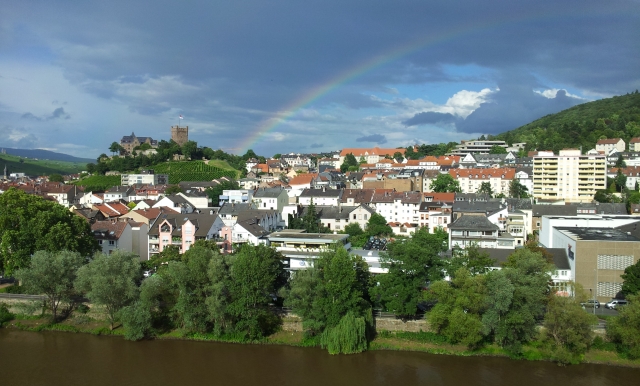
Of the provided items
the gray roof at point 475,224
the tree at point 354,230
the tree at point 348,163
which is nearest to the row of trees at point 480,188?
the tree at point 354,230

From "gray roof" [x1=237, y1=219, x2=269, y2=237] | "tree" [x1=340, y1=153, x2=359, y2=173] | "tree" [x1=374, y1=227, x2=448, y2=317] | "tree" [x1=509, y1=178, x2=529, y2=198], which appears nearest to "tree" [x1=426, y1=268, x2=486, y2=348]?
"tree" [x1=374, y1=227, x2=448, y2=317]

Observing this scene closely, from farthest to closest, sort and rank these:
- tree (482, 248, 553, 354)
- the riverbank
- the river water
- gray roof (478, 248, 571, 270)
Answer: gray roof (478, 248, 571, 270)
the riverbank
tree (482, 248, 553, 354)
the river water

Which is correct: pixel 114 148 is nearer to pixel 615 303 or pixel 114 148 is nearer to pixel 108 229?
pixel 108 229

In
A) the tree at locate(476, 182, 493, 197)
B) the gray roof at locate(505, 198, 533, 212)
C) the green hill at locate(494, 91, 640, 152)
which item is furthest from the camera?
the green hill at locate(494, 91, 640, 152)

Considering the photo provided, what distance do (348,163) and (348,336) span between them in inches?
2253

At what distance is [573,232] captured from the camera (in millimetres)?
23766

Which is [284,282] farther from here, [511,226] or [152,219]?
[511,226]

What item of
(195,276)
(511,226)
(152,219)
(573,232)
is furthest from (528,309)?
(152,219)

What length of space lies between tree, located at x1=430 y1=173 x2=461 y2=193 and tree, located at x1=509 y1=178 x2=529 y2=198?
484 cm

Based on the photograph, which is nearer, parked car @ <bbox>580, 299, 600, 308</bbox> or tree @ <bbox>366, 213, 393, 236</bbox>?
parked car @ <bbox>580, 299, 600, 308</bbox>

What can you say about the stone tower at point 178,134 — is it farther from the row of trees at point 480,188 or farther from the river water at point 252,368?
the river water at point 252,368

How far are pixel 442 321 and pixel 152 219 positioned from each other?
21.0m

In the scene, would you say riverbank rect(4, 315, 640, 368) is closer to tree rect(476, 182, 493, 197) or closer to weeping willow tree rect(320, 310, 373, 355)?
weeping willow tree rect(320, 310, 373, 355)

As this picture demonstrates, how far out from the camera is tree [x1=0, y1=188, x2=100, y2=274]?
76.0ft
